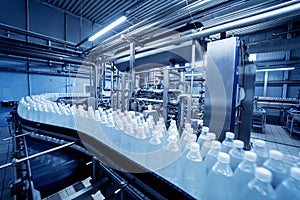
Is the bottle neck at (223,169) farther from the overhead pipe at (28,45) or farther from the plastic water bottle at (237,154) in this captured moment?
the overhead pipe at (28,45)

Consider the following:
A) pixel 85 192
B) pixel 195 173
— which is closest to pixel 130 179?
pixel 85 192

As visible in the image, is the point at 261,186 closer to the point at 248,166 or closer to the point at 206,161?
the point at 248,166

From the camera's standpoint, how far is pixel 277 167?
404 mm

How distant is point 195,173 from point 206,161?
64mm

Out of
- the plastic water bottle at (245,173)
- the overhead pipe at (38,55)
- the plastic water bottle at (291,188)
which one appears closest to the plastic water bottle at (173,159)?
the plastic water bottle at (245,173)

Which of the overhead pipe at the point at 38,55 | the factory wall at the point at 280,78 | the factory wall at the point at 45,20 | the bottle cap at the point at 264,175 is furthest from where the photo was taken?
the factory wall at the point at 280,78

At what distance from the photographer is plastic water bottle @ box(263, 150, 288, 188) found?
1.28ft

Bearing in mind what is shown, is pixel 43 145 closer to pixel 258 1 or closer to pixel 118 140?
pixel 118 140

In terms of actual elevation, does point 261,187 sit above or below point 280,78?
below

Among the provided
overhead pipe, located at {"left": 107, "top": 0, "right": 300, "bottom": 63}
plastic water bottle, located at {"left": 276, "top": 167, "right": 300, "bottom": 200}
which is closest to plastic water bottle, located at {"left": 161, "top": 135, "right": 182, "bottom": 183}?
plastic water bottle, located at {"left": 276, "top": 167, "right": 300, "bottom": 200}

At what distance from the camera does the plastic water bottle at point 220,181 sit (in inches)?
16.6

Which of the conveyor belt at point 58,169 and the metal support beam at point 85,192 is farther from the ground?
the metal support beam at point 85,192

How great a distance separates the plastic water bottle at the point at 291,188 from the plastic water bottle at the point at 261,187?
0.08 ft

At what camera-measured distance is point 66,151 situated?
1206 millimetres
